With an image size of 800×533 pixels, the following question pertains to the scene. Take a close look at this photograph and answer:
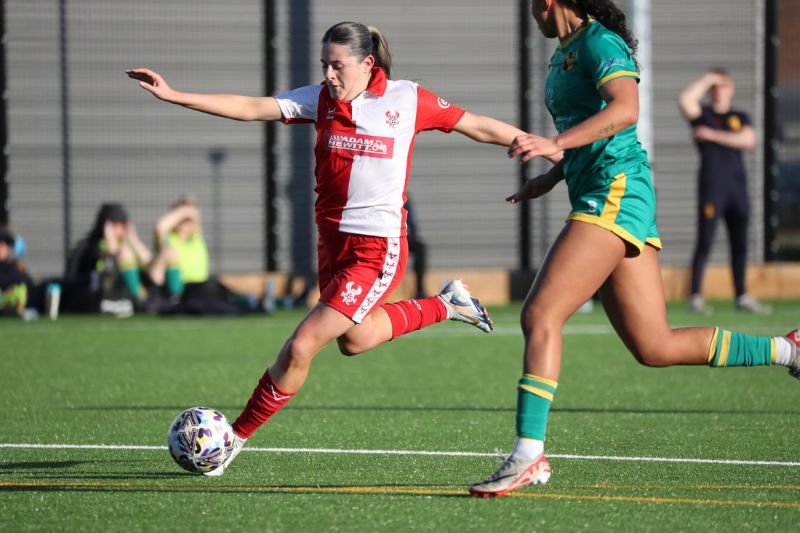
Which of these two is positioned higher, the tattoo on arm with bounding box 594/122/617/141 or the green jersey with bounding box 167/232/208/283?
the tattoo on arm with bounding box 594/122/617/141

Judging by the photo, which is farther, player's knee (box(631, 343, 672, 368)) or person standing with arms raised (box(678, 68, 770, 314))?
person standing with arms raised (box(678, 68, 770, 314))

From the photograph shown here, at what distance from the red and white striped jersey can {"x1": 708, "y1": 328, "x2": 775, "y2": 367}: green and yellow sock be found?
4.81 ft

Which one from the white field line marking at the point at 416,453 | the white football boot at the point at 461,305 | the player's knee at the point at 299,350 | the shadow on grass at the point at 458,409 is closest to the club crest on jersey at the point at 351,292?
the player's knee at the point at 299,350

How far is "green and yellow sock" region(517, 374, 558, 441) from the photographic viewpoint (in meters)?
5.48

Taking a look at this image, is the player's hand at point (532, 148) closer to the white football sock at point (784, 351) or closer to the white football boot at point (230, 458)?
the white football sock at point (784, 351)

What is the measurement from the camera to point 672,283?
62.0 ft

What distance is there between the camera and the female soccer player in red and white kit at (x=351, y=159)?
20.3 feet

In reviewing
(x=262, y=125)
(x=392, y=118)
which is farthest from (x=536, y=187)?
(x=262, y=125)

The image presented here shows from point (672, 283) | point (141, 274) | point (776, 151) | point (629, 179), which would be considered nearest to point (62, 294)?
point (141, 274)

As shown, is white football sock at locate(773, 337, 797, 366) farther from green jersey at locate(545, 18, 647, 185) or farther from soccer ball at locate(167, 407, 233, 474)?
soccer ball at locate(167, 407, 233, 474)

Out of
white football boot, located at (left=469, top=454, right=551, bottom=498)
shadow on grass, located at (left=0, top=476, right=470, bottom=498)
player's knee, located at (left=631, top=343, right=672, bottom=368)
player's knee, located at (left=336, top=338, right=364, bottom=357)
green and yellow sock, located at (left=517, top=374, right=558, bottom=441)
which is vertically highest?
player's knee, located at (left=631, top=343, right=672, bottom=368)

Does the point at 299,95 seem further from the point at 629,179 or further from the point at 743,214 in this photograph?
the point at 743,214

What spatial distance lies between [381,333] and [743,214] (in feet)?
32.3

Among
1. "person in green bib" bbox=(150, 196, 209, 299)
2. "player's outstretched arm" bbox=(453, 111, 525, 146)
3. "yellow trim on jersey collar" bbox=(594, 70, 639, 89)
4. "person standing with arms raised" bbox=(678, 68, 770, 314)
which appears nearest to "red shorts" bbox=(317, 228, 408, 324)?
"player's outstretched arm" bbox=(453, 111, 525, 146)
